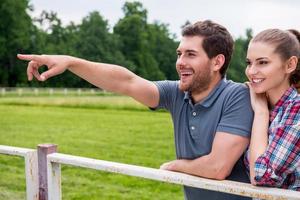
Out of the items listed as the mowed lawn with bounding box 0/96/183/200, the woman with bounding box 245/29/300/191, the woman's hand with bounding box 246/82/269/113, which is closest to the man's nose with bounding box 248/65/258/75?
the woman with bounding box 245/29/300/191

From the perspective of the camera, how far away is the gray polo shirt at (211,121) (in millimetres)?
2295

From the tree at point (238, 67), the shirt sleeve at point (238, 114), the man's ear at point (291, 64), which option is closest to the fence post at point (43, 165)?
the shirt sleeve at point (238, 114)

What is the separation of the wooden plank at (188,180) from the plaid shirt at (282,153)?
0.30 ft

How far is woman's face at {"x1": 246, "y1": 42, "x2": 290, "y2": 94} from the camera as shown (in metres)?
2.17

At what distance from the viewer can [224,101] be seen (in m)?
2.41

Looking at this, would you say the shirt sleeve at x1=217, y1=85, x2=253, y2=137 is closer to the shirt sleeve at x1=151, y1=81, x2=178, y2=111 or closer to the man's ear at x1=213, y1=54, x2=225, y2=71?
the man's ear at x1=213, y1=54, x2=225, y2=71

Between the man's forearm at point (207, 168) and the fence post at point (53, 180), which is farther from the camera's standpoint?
the fence post at point (53, 180)

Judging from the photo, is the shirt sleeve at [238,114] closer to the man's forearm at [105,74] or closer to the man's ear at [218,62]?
the man's ear at [218,62]

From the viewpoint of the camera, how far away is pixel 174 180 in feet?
6.86

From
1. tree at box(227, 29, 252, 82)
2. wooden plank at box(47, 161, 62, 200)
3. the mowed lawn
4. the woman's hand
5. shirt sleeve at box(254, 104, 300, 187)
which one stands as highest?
the woman's hand

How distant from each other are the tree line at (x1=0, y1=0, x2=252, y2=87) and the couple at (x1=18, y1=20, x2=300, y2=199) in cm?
5660

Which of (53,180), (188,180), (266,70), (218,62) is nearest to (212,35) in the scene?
(218,62)

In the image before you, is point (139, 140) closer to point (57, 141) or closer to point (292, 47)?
point (57, 141)

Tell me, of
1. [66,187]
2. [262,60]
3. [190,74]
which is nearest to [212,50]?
[190,74]
